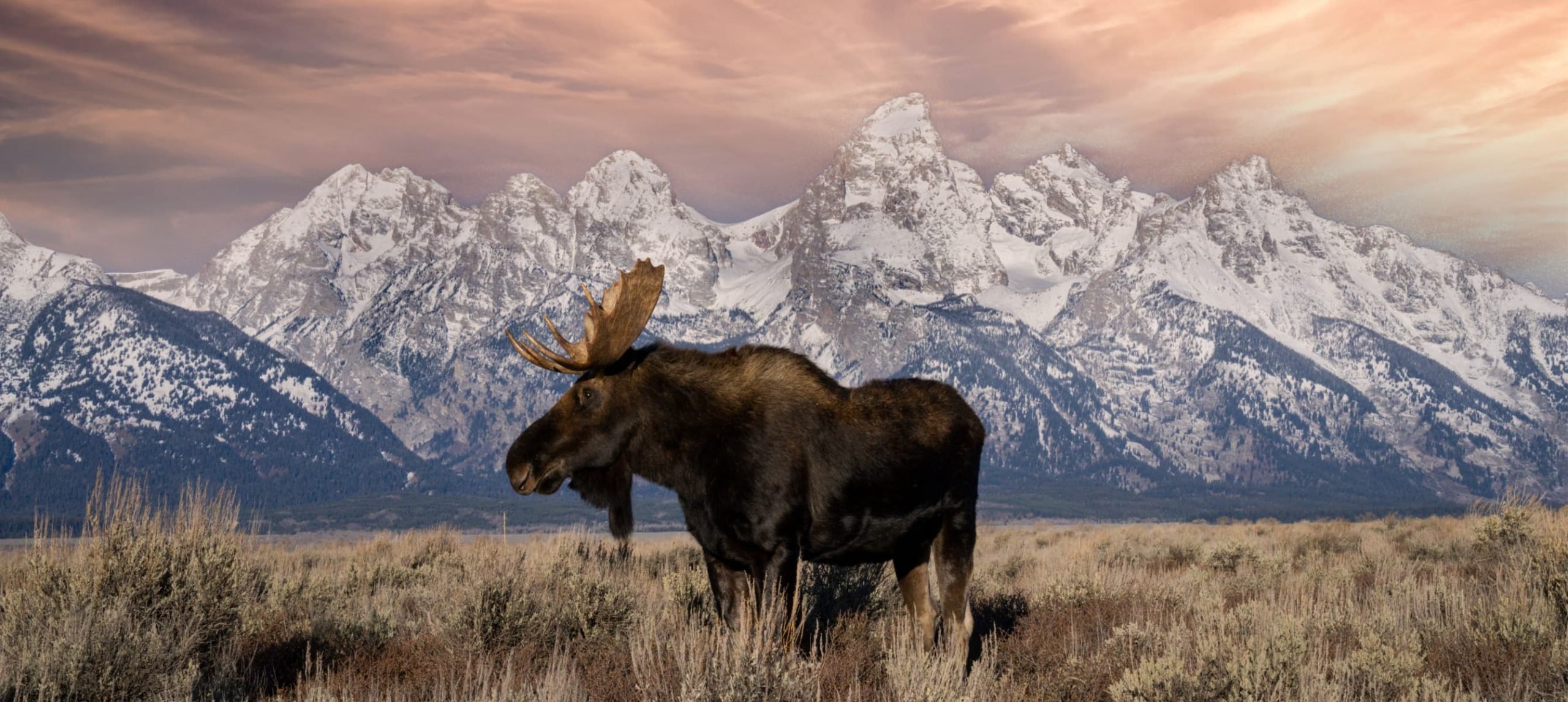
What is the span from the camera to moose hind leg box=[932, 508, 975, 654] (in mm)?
8188

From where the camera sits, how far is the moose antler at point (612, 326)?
7.66 meters

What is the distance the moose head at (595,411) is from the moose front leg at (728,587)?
0.91 metres

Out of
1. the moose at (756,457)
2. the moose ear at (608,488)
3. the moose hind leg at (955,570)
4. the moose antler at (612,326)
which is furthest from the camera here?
the moose hind leg at (955,570)

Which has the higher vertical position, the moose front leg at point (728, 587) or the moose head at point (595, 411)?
the moose head at point (595, 411)

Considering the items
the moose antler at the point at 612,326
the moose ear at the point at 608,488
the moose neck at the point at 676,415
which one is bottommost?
the moose ear at the point at 608,488

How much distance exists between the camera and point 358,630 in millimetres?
9047

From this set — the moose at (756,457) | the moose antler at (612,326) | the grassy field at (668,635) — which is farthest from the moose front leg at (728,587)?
the moose antler at (612,326)

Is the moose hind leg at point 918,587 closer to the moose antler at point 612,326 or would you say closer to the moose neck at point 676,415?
the moose neck at point 676,415

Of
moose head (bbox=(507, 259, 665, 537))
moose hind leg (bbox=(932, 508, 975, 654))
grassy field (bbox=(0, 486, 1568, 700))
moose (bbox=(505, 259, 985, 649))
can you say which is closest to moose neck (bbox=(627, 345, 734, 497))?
moose (bbox=(505, 259, 985, 649))

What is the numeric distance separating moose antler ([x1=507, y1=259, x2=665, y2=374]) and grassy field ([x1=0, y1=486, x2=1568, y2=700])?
75.6 inches

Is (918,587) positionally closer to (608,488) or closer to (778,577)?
(778,577)

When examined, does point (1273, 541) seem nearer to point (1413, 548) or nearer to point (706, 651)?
point (1413, 548)

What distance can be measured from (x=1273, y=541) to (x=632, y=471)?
16726mm

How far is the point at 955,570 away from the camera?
827 centimetres
